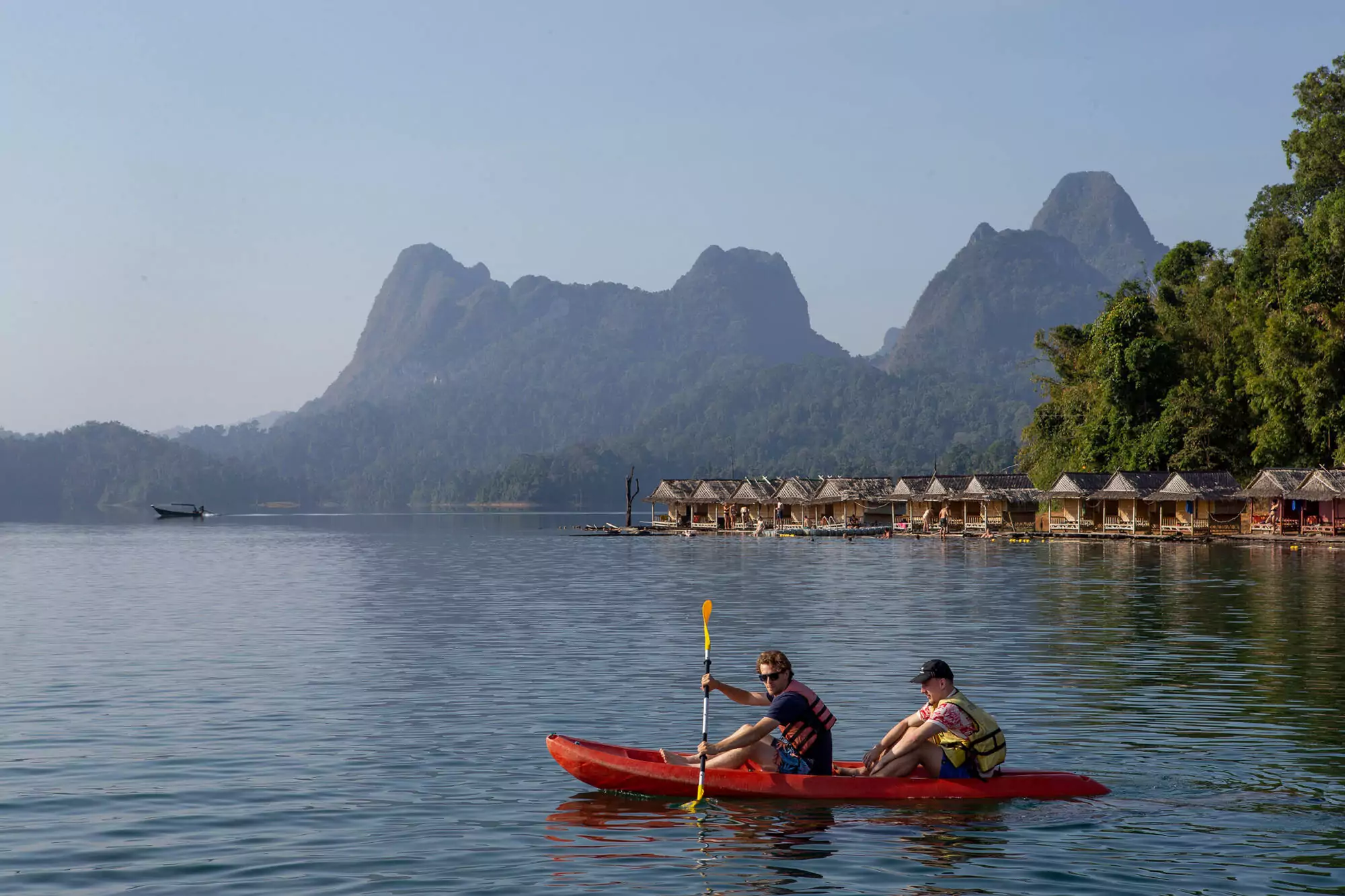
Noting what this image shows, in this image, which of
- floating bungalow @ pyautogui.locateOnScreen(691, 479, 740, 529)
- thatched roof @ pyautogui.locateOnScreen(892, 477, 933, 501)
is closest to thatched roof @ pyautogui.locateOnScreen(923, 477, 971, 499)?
thatched roof @ pyautogui.locateOnScreen(892, 477, 933, 501)

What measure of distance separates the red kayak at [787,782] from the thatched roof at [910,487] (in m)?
85.4

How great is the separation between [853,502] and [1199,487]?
1355 inches

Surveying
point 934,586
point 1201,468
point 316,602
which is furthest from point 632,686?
point 1201,468

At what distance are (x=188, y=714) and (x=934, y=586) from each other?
3134 cm

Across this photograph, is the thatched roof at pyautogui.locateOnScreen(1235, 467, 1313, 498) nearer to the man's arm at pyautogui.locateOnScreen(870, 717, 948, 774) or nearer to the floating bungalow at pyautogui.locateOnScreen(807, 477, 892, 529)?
the floating bungalow at pyautogui.locateOnScreen(807, 477, 892, 529)

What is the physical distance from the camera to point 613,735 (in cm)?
1756

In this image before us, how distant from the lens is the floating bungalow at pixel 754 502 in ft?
355

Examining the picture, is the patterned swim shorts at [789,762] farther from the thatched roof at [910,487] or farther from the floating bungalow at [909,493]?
the thatched roof at [910,487]

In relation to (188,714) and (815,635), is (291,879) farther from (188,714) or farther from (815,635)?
(815,635)

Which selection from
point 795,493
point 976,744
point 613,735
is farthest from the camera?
point 795,493

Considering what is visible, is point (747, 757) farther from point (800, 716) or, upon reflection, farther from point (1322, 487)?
point (1322, 487)

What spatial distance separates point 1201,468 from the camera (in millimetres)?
78750

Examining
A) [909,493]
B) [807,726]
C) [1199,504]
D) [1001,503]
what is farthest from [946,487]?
[807,726]

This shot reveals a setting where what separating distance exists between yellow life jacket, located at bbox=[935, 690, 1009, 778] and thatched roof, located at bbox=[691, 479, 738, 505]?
316 ft
